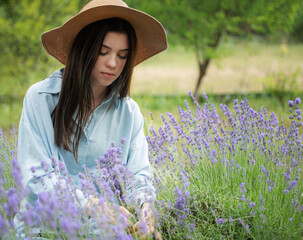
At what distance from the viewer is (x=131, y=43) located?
221 centimetres

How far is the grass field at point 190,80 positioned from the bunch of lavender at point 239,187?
71 cm

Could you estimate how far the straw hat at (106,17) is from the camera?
206 centimetres

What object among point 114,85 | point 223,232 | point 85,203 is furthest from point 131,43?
point 223,232

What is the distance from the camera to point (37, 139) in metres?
2.03

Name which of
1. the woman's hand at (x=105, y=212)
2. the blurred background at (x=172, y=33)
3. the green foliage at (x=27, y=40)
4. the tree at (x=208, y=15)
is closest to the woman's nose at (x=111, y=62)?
the woman's hand at (x=105, y=212)

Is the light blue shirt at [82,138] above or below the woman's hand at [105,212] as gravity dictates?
above

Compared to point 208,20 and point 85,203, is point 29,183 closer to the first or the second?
point 85,203

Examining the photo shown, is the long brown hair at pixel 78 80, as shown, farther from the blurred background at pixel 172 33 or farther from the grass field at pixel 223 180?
the blurred background at pixel 172 33

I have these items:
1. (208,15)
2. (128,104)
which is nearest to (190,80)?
(208,15)

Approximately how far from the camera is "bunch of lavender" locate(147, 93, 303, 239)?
1.84m

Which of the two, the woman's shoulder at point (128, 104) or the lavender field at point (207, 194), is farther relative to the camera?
the woman's shoulder at point (128, 104)

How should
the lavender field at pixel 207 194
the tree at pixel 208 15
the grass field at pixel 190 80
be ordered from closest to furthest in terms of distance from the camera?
the lavender field at pixel 207 194, the tree at pixel 208 15, the grass field at pixel 190 80

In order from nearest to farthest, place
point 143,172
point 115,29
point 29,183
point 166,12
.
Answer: point 29,183, point 115,29, point 143,172, point 166,12

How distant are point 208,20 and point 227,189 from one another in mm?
5200
